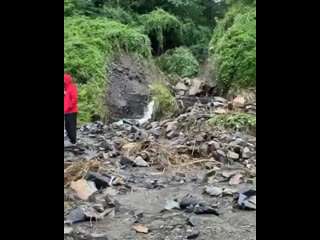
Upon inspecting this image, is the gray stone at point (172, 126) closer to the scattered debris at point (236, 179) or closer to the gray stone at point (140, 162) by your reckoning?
the gray stone at point (140, 162)

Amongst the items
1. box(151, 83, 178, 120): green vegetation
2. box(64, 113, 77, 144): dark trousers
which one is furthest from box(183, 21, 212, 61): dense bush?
box(64, 113, 77, 144): dark trousers

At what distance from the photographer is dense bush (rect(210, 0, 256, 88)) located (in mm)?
10906

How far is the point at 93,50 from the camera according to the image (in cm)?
1240

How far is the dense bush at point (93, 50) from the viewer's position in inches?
426

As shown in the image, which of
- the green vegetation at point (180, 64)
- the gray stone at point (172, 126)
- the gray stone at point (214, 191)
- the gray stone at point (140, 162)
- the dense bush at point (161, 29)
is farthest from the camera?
the dense bush at point (161, 29)

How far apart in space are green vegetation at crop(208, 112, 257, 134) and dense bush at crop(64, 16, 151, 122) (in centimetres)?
329

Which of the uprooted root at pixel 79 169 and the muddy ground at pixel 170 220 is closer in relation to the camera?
the muddy ground at pixel 170 220

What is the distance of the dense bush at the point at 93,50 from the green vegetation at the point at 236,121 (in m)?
3.29

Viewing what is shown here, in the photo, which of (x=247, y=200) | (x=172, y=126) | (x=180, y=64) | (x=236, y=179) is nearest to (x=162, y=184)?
(x=236, y=179)

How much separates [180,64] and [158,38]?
1.89 meters

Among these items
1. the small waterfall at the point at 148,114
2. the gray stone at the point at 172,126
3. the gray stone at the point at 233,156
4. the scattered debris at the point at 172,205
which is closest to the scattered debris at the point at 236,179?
the gray stone at the point at 233,156
